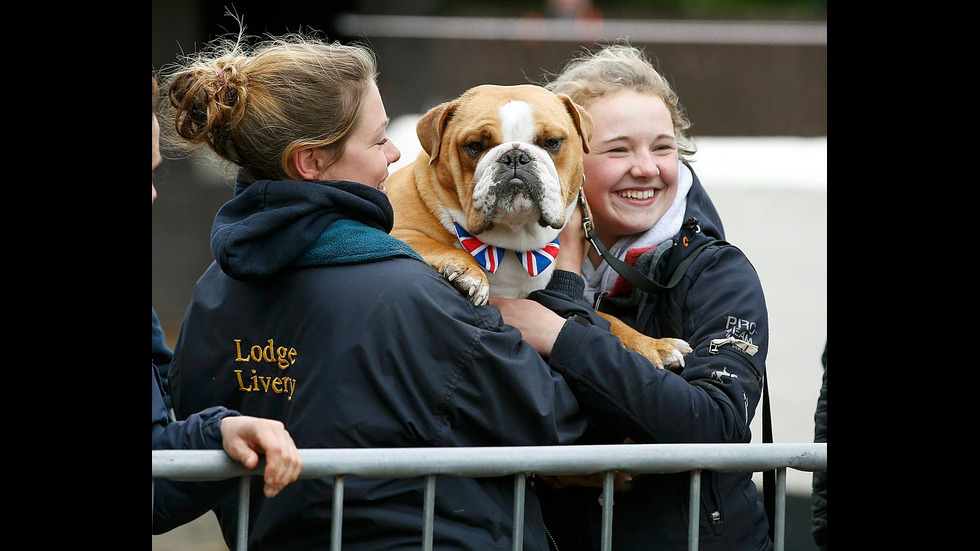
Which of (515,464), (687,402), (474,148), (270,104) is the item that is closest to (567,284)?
(474,148)

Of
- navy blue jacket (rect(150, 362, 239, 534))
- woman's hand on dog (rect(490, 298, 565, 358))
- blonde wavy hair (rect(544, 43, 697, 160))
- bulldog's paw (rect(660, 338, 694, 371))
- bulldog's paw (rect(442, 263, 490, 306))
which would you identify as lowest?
navy blue jacket (rect(150, 362, 239, 534))

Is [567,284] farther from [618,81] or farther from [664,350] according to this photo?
[618,81]

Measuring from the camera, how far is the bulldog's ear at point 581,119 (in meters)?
3.19

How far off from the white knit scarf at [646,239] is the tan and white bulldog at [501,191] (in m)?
0.15

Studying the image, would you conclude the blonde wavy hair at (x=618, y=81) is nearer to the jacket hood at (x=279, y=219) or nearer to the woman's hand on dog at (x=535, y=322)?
the woman's hand on dog at (x=535, y=322)

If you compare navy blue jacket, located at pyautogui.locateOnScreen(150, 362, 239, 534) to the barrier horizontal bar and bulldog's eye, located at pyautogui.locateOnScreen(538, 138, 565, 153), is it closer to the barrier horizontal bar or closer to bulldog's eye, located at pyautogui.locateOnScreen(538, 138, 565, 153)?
the barrier horizontal bar

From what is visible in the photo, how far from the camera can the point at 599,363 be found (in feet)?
8.57

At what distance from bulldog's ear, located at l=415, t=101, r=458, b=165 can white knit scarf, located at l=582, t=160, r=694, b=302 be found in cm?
58

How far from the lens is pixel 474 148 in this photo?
3.18 metres

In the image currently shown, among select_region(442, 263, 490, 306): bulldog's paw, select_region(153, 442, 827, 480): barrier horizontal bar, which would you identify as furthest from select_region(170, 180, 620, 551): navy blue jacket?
select_region(442, 263, 490, 306): bulldog's paw

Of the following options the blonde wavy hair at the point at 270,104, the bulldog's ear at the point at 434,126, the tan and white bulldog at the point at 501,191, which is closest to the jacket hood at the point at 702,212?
the tan and white bulldog at the point at 501,191

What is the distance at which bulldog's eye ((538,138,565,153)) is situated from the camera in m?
3.14
